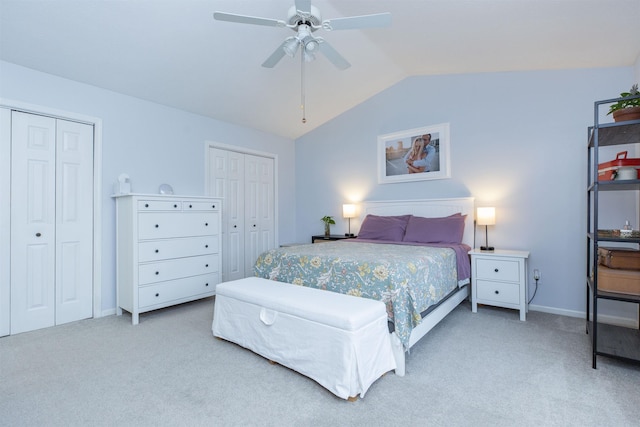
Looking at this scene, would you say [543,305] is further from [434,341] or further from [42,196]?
[42,196]

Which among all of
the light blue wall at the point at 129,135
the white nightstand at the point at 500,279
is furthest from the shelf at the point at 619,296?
the light blue wall at the point at 129,135

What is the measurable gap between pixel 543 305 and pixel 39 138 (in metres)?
5.43

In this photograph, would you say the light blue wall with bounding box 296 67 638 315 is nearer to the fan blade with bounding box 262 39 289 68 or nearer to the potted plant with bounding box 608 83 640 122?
the potted plant with bounding box 608 83 640 122

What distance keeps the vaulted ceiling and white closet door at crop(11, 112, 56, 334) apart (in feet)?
2.17

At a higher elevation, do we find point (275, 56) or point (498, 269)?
point (275, 56)

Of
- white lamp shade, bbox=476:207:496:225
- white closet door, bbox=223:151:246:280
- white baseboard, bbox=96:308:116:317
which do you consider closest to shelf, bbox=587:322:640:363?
white lamp shade, bbox=476:207:496:225

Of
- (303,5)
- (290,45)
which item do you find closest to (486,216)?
(290,45)

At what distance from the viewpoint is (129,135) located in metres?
3.53

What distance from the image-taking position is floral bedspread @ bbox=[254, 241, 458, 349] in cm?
214

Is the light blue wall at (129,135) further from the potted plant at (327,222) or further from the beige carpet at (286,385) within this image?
A: the potted plant at (327,222)

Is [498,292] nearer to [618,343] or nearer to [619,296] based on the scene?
[618,343]

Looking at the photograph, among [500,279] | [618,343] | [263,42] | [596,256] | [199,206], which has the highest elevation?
[263,42]

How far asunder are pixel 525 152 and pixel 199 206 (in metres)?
3.77

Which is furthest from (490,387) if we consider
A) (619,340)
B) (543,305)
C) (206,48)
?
(206,48)
